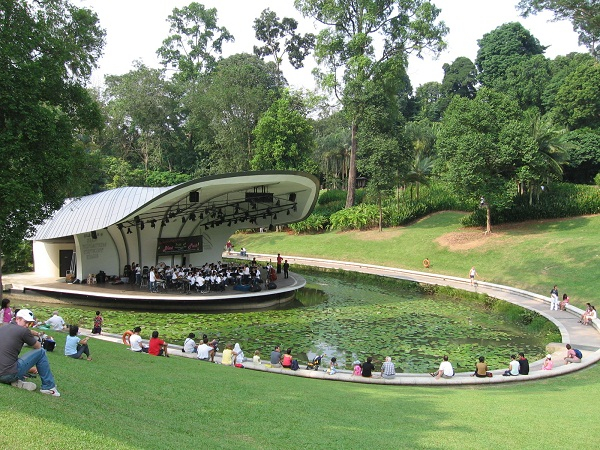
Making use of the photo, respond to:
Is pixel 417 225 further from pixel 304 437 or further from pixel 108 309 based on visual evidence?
pixel 304 437

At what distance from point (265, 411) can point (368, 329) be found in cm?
1023

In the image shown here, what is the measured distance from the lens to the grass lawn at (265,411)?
5.23m

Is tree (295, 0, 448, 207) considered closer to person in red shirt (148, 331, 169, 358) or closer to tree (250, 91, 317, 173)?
tree (250, 91, 317, 173)

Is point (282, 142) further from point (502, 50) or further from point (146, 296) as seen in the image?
point (502, 50)

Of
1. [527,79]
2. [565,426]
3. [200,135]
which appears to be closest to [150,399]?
[565,426]

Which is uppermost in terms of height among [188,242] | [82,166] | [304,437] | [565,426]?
[82,166]

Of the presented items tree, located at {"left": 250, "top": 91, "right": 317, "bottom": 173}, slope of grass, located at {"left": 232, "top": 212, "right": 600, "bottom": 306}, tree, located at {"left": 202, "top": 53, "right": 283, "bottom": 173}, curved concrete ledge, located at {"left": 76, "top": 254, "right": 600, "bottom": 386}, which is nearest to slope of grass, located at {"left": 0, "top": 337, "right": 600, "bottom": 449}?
curved concrete ledge, located at {"left": 76, "top": 254, "right": 600, "bottom": 386}

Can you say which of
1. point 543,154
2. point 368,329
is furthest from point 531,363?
point 543,154

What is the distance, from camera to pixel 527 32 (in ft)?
213

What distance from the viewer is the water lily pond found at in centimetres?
1470

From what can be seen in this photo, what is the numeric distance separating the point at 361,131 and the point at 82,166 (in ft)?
82.6

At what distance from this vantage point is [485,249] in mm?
28906

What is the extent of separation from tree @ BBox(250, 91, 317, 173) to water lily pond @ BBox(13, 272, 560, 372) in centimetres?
2235

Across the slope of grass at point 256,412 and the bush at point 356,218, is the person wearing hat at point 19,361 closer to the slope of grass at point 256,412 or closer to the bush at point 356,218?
the slope of grass at point 256,412
